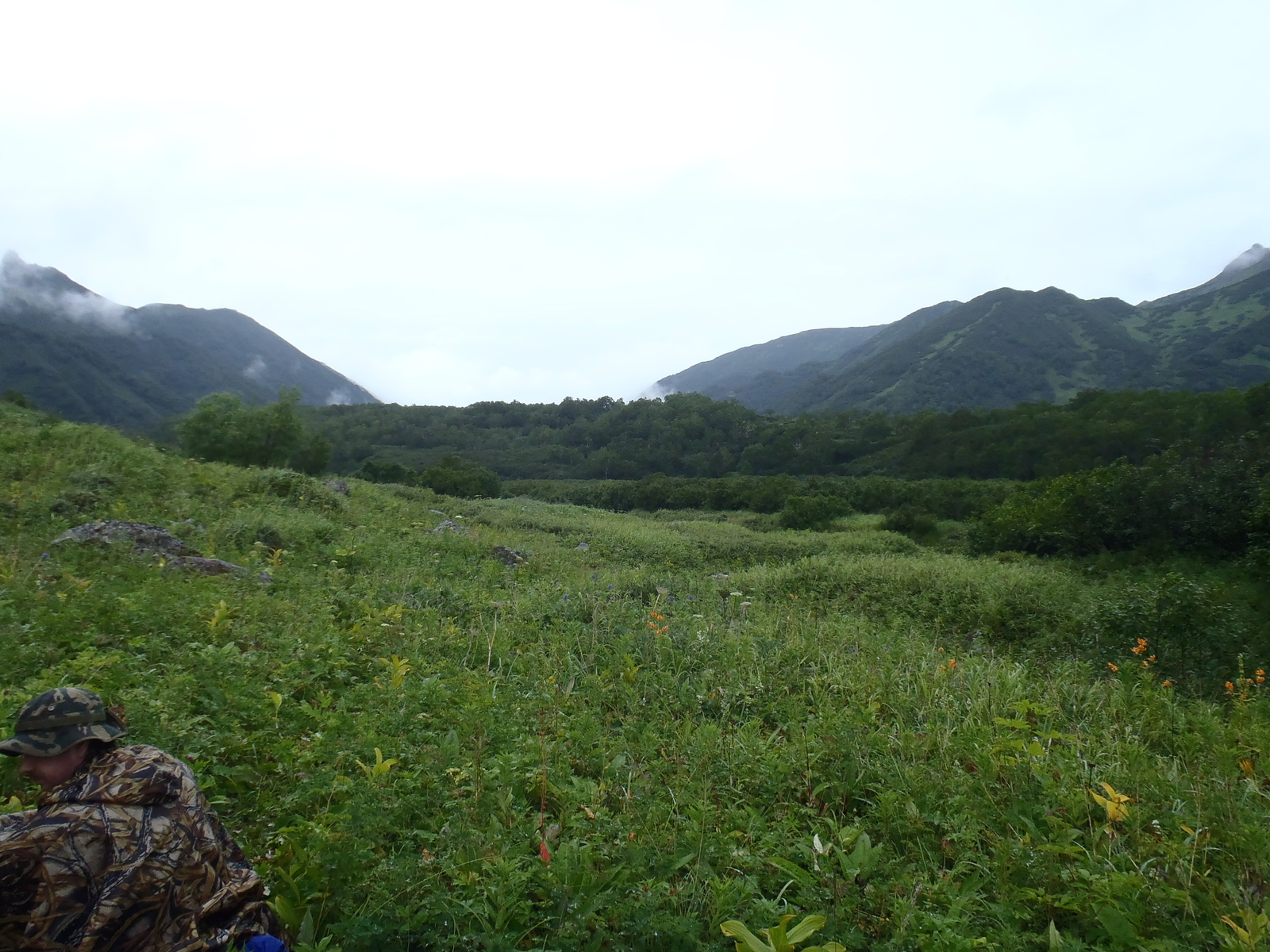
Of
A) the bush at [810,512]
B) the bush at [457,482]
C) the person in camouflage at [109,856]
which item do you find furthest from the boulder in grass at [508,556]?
the bush at [457,482]

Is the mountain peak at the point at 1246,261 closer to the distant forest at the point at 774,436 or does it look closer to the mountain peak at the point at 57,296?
the distant forest at the point at 774,436

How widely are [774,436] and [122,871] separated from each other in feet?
216

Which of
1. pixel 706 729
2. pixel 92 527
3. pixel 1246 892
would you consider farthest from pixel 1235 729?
pixel 92 527

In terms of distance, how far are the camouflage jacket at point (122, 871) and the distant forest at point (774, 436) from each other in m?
22.3

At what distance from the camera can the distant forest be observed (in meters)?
33.3

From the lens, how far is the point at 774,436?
6625 centimetres

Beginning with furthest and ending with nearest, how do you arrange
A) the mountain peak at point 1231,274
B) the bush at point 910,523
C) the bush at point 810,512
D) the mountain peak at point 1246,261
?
the mountain peak at point 1246,261
the mountain peak at point 1231,274
the bush at point 810,512
the bush at point 910,523

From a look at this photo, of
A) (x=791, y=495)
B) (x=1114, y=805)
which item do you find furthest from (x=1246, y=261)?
(x=1114, y=805)

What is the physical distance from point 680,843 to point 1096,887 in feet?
5.21

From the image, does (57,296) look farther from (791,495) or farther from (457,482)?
(791,495)

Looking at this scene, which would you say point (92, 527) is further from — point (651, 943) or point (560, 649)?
point (651, 943)

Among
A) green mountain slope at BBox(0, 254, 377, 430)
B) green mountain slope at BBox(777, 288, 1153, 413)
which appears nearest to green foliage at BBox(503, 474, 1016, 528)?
green mountain slope at BBox(0, 254, 377, 430)

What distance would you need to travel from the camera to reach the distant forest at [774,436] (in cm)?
3330

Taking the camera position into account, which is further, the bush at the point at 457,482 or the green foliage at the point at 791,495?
the bush at the point at 457,482
